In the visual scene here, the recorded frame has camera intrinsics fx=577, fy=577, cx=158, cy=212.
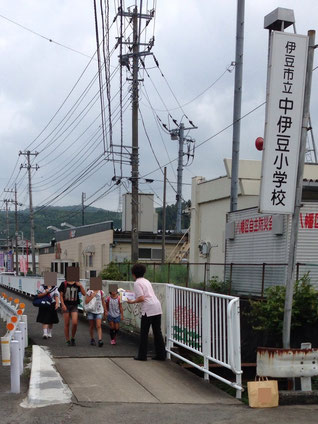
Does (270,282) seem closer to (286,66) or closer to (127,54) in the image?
(286,66)

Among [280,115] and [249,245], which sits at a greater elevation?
[280,115]

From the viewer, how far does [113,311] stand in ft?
41.3

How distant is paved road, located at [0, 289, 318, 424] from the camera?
21.0 ft

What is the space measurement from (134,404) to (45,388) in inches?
51.3

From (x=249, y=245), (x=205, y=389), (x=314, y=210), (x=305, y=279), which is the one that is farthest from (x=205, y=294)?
(x=249, y=245)

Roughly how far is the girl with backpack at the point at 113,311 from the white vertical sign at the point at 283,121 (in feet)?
17.6

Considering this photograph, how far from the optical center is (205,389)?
8.02 m

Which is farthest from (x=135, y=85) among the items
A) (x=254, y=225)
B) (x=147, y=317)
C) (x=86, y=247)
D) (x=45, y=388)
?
(x=86, y=247)

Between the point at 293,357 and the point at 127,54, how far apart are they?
70.8ft

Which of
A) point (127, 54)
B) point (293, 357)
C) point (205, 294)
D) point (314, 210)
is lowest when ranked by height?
point (293, 357)

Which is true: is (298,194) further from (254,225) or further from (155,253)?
(155,253)

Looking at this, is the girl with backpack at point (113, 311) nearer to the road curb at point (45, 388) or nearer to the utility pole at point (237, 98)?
the road curb at point (45, 388)

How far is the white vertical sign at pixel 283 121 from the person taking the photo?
805cm

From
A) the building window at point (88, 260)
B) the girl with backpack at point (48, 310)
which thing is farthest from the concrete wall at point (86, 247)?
the girl with backpack at point (48, 310)
